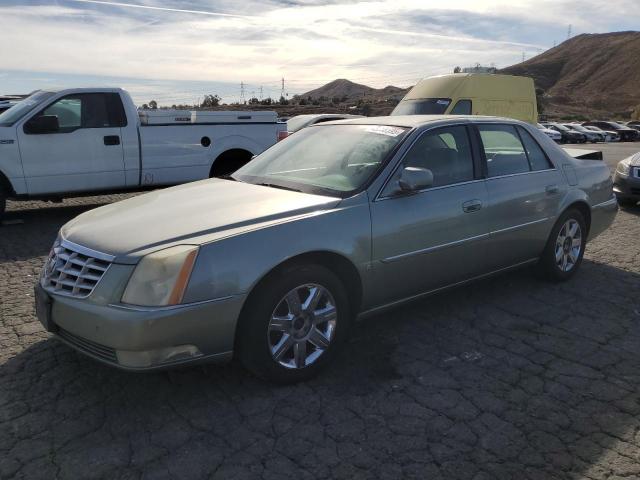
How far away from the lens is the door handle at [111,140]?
28.6 feet

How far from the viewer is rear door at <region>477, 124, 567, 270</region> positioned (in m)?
4.75

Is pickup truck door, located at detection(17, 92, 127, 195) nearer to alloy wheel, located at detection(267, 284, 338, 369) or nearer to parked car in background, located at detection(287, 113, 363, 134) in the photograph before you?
parked car in background, located at detection(287, 113, 363, 134)

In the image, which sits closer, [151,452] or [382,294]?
[151,452]

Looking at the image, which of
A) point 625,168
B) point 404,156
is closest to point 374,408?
point 404,156

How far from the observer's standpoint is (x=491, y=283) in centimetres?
561

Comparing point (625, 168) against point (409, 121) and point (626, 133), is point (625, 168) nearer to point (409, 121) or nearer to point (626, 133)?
point (409, 121)

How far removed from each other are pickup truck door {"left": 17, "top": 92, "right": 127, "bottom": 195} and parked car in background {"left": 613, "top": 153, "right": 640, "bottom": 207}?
7999mm

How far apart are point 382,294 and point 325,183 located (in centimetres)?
86

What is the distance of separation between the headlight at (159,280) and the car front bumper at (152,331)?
0.16 feet

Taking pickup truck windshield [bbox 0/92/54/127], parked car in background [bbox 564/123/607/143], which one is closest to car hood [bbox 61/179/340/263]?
pickup truck windshield [bbox 0/92/54/127]

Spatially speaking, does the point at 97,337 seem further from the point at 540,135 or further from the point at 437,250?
the point at 540,135

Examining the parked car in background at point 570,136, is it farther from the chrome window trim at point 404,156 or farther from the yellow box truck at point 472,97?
the chrome window trim at point 404,156

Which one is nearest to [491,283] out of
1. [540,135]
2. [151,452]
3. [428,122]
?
[540,135]

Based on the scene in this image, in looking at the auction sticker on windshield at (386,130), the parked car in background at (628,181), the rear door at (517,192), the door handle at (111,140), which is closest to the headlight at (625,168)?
the parked car in background at (628,181)
